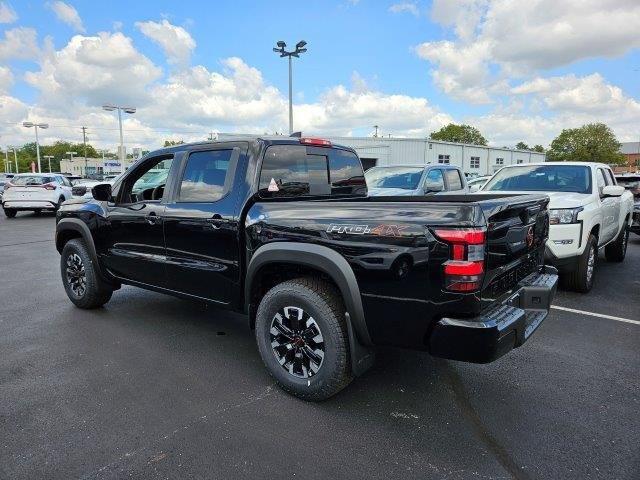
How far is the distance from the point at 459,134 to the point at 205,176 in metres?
97.3

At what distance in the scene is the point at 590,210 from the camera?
5.69 meters

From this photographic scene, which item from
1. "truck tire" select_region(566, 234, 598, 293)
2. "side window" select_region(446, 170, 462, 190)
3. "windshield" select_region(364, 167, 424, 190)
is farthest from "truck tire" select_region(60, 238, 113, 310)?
"side window" select_region(446, 170, 462, 190)

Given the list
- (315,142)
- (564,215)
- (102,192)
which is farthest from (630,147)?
(102,192)

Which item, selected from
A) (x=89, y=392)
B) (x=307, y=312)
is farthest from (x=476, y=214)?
(x=89, y=392)

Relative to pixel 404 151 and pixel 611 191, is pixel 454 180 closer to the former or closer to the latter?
pixel 611 191

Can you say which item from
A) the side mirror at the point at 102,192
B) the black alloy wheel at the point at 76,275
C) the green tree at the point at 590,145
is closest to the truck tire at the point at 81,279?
the black alloy wheel at the point at 76,275

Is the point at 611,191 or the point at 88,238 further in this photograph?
the point at 611,191

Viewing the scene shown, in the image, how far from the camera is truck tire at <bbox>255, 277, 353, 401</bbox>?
303cm

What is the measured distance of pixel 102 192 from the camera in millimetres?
4703

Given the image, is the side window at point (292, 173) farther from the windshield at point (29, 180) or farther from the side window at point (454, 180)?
the windshield at point (29, 180)

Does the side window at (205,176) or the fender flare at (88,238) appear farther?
the fender flare at (88,238)

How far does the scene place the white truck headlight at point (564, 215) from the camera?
5.48 metres

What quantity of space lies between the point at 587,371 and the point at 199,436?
306cm

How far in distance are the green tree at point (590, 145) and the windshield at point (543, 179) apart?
78.8 m
